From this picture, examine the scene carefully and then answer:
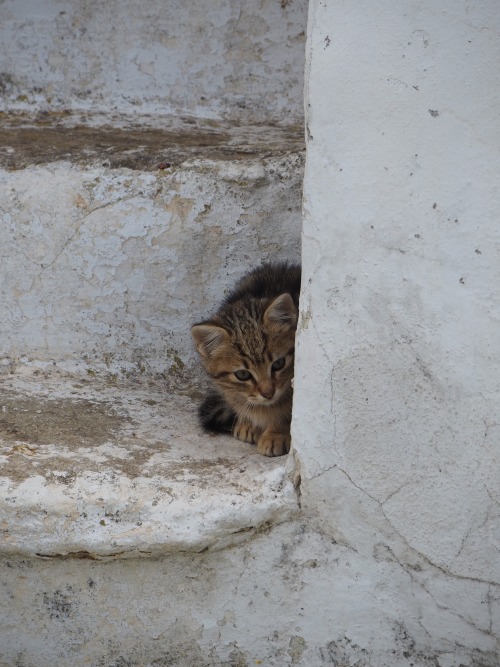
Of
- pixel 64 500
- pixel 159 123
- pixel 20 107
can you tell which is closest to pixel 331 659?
pixel 64 500

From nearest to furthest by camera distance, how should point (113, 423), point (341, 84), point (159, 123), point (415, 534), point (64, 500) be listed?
point (341, 84) → point (415, 534) → point (64, 500) → point (113, 423) → point (159, 123)

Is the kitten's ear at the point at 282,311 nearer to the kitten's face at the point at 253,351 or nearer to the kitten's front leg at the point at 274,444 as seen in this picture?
the kitten's face at the point at 253,351

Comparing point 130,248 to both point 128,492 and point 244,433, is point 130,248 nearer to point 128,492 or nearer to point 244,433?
point 244,433

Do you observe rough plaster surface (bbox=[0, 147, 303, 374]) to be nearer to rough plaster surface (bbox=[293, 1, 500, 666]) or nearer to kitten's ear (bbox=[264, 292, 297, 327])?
kitten's ear (bbox=[264, 292, 297, 327])

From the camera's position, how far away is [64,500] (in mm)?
3094

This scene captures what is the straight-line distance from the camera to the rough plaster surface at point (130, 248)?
3.81 metres

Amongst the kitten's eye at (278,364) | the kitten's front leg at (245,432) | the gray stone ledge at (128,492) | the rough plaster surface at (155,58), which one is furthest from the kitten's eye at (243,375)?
the rough plaster surface at (155,58)

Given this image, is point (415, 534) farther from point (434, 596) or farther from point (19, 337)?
point (19, 337)

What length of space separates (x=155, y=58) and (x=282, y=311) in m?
1.92

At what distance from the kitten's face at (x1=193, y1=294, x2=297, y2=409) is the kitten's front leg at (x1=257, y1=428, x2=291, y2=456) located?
0.26 m

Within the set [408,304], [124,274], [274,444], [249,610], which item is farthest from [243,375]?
[408,304]

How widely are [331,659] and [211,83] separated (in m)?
3.03

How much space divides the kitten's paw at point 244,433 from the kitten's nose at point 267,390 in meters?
0.14

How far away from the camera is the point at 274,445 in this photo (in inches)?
135
